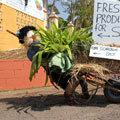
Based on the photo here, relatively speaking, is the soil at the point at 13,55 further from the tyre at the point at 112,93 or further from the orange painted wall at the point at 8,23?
the tyre at the point at 112,93

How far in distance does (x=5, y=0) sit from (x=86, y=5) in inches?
601

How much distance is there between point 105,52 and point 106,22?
2.21ft

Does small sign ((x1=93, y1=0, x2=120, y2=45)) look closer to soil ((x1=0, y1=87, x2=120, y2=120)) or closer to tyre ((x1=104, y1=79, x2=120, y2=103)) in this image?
tyre ((x1=104, y1=79, x2=120, y2=103))

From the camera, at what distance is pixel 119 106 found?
4008 millimetres

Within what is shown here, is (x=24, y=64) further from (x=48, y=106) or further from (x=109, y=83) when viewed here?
(x=109, y=83)

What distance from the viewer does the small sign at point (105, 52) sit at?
3752mm

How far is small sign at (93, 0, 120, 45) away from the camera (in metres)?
3.95

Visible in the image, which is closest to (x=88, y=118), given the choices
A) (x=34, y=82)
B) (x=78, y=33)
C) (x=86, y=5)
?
(x=78, y=33)

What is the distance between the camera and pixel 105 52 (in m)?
3.80

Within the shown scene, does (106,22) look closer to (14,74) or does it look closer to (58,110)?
(58,110)

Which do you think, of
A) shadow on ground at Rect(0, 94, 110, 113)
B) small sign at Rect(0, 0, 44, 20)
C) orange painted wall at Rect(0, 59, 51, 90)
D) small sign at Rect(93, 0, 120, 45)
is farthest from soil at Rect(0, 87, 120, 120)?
small sign at Rect(0, 0, 44, 20)

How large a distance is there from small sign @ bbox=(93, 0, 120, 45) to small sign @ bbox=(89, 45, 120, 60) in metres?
0.22

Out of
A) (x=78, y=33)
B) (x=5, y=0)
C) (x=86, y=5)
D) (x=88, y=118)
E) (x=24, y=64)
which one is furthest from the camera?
(x=86, y=5)

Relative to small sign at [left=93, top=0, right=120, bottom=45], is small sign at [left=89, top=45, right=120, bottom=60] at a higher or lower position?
lower
